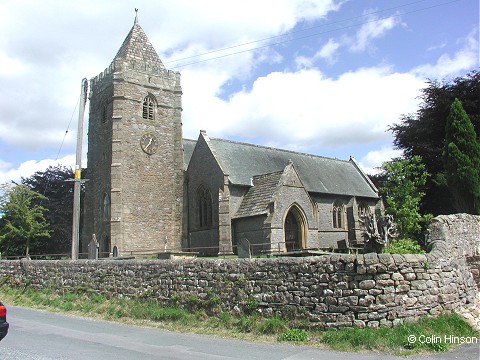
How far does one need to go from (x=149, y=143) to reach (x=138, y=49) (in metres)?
8.13

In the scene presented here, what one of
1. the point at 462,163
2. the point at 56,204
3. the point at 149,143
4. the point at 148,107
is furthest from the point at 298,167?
the point at 56,204

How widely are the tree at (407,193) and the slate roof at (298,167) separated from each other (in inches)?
146

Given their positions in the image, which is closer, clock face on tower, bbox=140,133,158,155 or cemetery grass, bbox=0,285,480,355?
cemetery grass, bbox=0,285,480,355

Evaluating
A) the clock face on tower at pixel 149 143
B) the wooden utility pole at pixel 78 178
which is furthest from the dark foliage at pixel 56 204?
the wooden utility pole at pixel 78 178

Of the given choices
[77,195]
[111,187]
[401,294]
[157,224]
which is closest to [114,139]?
[111,187]

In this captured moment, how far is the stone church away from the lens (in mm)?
29219

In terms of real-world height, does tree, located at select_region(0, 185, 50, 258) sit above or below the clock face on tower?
below

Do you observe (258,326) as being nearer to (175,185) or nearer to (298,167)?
(175,185)

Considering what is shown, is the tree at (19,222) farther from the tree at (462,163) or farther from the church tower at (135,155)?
the tree at (462,163)

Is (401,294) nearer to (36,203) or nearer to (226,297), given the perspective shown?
(226,297)

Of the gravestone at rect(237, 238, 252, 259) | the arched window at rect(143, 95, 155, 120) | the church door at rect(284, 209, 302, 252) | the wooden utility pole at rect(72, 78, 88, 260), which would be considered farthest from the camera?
the arched window at rect(143, 95, 155, 120)

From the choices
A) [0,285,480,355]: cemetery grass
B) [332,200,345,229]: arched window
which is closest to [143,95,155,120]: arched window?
[332,200,345,229]: arched window

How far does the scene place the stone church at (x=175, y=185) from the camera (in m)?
29.2

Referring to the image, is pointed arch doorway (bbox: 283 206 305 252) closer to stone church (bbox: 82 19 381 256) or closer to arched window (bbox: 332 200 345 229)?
stone church (bbox: 82 19 381 256)
